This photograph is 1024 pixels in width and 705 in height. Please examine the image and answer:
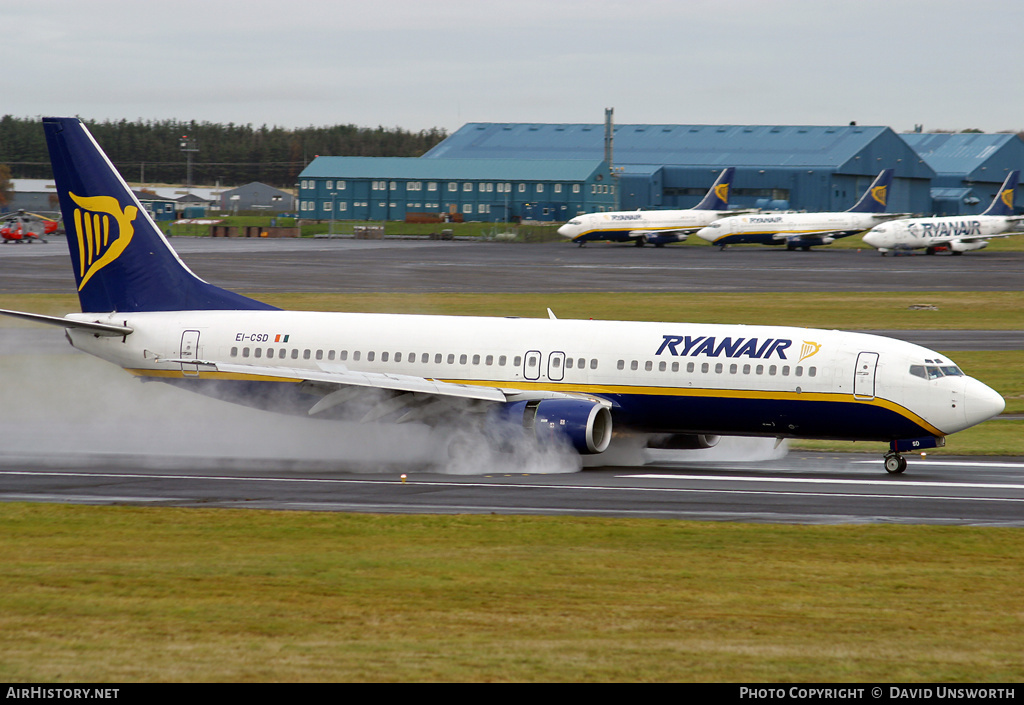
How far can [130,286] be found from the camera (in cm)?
3822

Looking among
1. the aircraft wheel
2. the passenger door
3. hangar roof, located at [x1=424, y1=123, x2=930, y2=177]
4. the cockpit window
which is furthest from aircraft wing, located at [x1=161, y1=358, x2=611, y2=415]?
hangar roof, located at [x1=424, y1=123, x2=930, y2=177]

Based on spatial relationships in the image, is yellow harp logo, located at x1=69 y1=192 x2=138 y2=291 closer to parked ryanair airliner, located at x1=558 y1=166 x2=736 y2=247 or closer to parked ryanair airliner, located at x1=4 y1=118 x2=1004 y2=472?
parked ryanair airliner, located at x1=4 y1=118 x2=1004 y2=472

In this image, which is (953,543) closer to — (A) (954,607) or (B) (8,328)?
(A) (954,607)

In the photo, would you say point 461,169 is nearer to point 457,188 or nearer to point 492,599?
point 457,188

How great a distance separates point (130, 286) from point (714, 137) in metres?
159

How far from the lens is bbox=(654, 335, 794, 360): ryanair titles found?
32.8 m

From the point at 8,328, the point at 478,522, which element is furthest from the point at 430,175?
the point at 478,522

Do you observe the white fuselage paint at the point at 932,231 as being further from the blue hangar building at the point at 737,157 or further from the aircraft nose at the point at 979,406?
the aircraft nose at the point at 979,406

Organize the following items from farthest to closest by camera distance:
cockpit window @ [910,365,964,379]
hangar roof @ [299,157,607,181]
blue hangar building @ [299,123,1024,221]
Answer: hangar roof @ [299,157,607,181] < blue hangar building @ [299,123,1024,221] < cockpit window @ [910,365,964,379]

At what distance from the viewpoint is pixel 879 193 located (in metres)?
143

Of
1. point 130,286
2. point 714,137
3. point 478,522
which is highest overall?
point 714,137

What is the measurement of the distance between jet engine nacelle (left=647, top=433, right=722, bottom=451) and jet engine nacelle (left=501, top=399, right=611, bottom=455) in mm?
2815

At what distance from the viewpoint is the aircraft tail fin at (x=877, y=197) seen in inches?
5586
